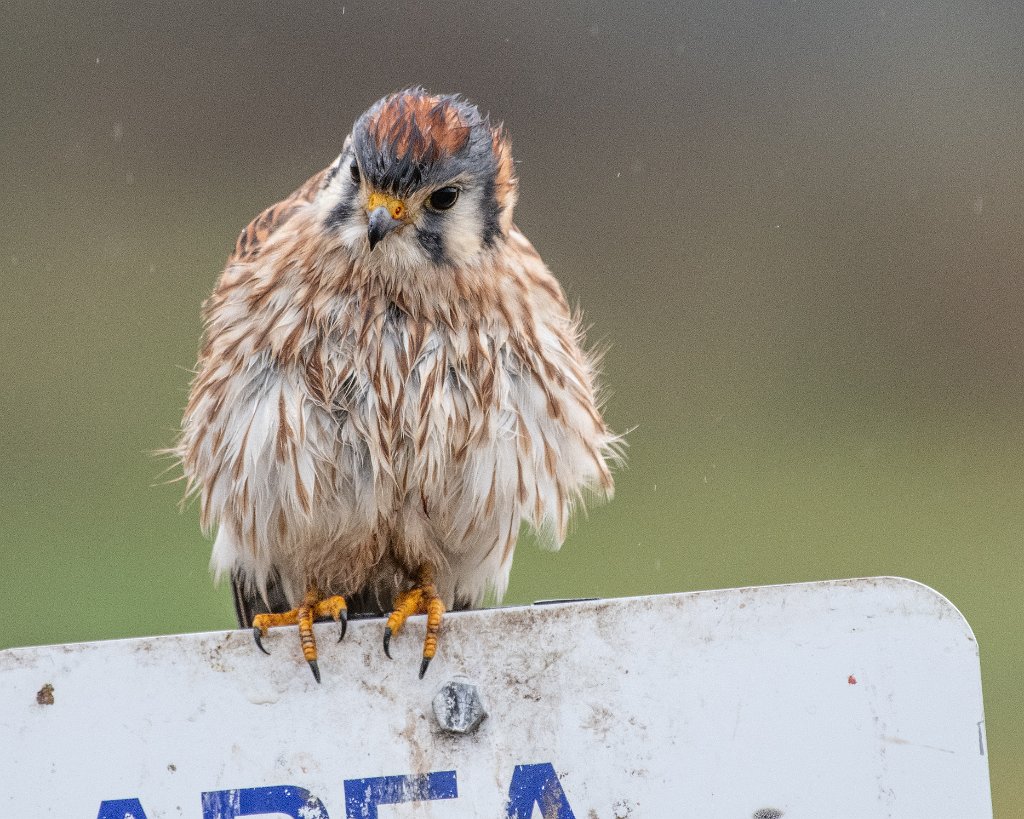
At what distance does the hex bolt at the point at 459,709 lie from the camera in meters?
2.24

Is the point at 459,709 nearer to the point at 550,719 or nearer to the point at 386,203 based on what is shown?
the point at 550,719

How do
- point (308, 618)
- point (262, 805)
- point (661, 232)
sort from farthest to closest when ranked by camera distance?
→ point (661, 232)
point (308, 618)
point (262, 805)

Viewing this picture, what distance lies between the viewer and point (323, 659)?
7.55 ft

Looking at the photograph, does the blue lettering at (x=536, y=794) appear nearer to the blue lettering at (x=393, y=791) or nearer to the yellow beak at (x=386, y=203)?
the blue lettering at (x=393, y=791)

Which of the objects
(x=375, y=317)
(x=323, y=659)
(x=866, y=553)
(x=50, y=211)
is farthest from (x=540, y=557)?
(x=323, y=659)

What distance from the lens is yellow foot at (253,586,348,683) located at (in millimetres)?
2295

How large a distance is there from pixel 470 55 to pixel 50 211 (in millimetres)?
2263

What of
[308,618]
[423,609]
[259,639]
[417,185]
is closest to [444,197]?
[417,185]

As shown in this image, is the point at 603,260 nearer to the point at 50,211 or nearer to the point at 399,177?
the point at 50,211

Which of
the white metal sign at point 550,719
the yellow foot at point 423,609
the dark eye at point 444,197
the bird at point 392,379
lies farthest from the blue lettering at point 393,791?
the dark eye at point 444,197

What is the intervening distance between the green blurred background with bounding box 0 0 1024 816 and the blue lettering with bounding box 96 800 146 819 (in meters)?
5.00

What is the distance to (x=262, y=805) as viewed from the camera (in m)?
2.21

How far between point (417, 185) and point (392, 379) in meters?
0.35

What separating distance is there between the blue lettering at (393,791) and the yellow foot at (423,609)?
0.15 m
